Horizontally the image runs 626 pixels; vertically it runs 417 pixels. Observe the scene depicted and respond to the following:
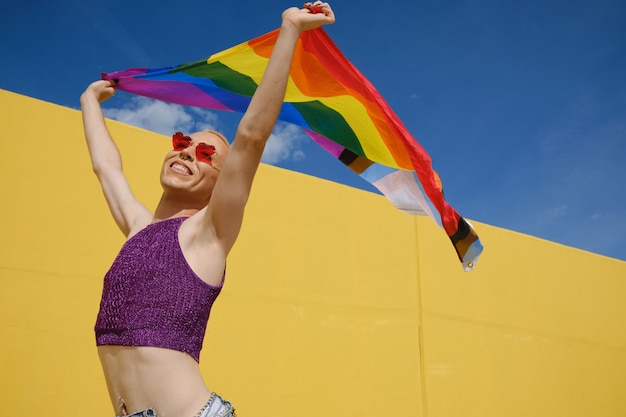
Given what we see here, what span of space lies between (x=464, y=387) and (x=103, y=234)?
319 centimetres

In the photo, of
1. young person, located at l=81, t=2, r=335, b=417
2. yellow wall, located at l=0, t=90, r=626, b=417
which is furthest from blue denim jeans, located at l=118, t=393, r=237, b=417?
yellow wall, located at l=0, t=90, r=626, b=417

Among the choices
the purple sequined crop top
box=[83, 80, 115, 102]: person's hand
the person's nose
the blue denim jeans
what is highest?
box=[83, 80, 115, 102]: person's hand

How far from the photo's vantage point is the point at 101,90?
2.00m

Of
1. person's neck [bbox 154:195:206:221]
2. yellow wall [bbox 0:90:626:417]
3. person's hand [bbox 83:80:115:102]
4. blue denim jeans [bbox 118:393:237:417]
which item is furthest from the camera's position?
yellow wall [bbox 0:90:626:417]

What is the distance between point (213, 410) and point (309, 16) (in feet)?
3.06

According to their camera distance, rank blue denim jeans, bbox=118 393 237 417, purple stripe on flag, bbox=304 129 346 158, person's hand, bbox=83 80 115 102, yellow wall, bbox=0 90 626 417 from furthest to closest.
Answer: yellow wall, bbox=0 90 626 417 → purple stripe on flag, bbox=304 129 346 158 → person's hand, bbox=83 80 115 102 → blue denim jeans, bbox=118 393 237 417

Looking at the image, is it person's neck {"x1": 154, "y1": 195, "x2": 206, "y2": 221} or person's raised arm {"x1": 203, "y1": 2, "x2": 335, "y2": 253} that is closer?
person's raised arm {"x1": 203, "y1": 2, "x2": 335, "y2": 253}

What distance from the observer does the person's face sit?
164 centimetres

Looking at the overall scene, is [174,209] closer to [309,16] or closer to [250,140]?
[250,140]

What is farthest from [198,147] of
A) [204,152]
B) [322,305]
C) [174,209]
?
[322,305]

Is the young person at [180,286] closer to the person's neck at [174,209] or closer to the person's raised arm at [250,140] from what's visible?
the person's raised arm at [250,140]

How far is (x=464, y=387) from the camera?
500cm

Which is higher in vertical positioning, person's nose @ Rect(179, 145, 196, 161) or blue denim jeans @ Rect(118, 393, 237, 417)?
person's nose @ Rect(179, 145, 196, 161)

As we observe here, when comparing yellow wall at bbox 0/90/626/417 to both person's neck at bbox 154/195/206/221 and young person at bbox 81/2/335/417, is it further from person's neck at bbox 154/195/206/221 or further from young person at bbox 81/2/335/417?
young person at bbox 81/2/335/417
